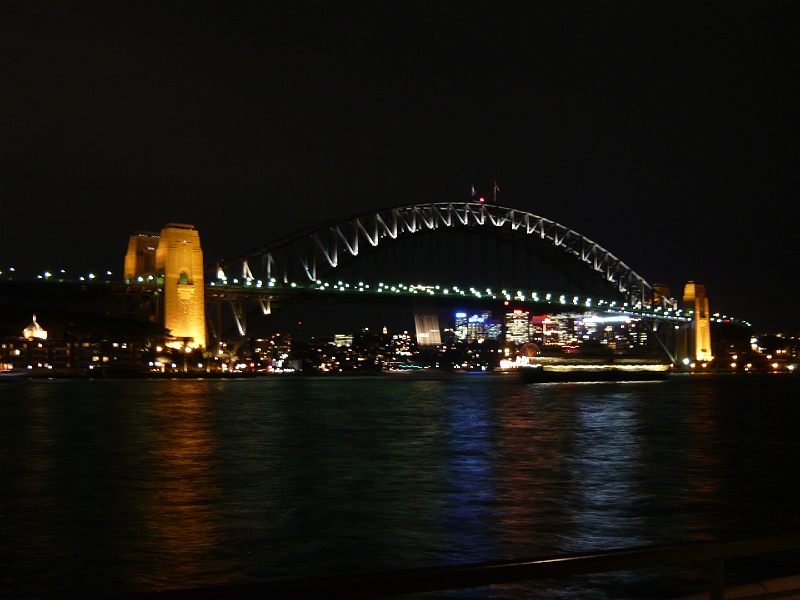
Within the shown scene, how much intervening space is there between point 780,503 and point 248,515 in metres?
6.80

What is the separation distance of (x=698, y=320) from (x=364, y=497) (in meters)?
103

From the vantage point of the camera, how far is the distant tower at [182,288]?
6750cm

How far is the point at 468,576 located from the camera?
3.17m

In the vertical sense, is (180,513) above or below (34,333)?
below

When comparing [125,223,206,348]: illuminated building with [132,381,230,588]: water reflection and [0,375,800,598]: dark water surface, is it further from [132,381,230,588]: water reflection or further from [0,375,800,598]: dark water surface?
[132,381,230,588]: water reflection

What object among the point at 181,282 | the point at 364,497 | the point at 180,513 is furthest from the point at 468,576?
the point at 181,282

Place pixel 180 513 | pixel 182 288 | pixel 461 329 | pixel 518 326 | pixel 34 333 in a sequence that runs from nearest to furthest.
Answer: pixel 180 513
pixel 182 288
pixel 34 333
pixel 518 326
pixel 461 329

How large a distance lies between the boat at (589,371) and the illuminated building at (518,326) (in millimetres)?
11738

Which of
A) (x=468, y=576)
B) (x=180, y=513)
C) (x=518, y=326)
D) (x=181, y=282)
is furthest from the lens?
(x=518, y=326)

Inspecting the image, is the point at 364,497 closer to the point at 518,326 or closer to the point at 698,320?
the point at 518,326

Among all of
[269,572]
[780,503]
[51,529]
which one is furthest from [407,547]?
[780,503]

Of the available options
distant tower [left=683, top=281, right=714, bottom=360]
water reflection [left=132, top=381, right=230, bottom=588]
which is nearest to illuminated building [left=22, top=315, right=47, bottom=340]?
water reflection [left=132, top=381, right=230, bottom=588]

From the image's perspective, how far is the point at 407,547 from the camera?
8.70 m

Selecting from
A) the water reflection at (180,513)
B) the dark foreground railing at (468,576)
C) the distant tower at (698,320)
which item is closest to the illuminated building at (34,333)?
the water reflection at (180,513)
